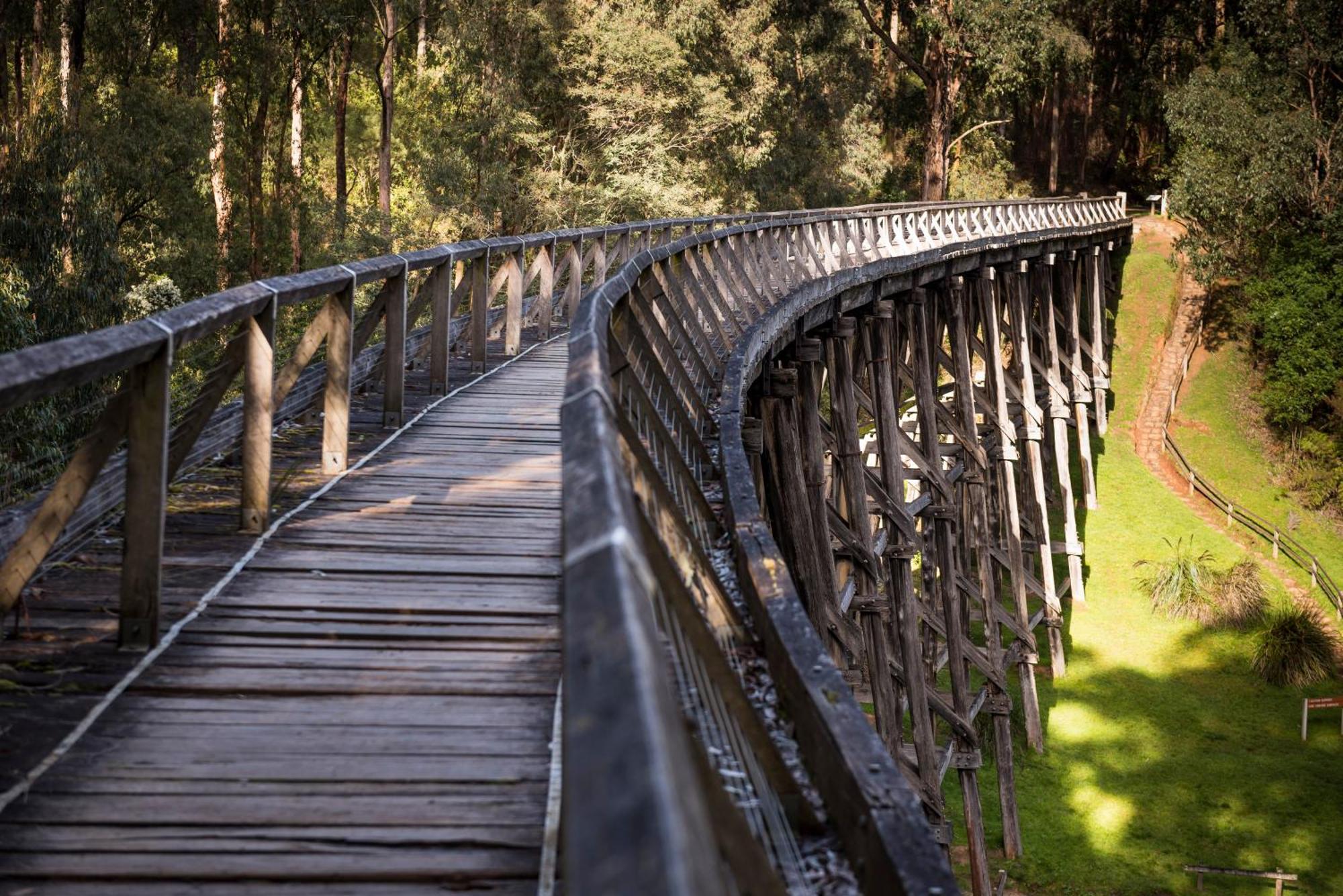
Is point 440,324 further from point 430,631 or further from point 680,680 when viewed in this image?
point 680,680

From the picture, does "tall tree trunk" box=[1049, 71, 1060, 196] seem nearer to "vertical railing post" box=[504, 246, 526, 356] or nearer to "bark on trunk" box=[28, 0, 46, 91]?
"bark on trunk" box=[28, 0, 46, 91]

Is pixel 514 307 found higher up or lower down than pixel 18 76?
lower down

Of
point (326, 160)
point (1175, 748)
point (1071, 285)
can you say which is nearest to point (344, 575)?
point (1175, 748)

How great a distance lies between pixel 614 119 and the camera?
2858cm

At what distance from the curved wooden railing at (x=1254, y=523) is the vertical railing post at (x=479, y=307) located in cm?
1768

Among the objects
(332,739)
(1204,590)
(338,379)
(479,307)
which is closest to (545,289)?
(479,307)

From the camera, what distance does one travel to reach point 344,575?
424 centimetres

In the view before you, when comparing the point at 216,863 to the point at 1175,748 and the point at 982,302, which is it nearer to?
the point at 982,302

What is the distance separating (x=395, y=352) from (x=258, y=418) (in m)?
2.31

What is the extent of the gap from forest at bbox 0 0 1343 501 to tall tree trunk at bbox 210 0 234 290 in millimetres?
75

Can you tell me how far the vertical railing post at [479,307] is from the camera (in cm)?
900

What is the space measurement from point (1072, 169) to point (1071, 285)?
2684 cm

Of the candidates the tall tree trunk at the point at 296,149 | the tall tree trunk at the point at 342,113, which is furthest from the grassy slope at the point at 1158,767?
the tall tree trunk at the point at 296,149

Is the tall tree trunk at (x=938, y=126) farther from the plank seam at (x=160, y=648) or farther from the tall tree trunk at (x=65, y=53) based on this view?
the plank seam at (x=160, y=648)
